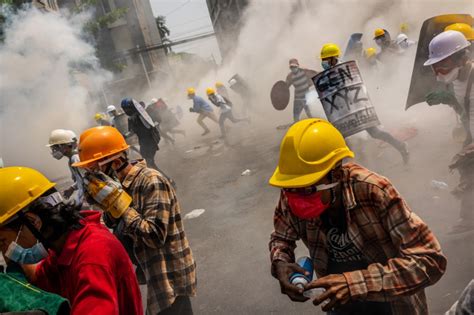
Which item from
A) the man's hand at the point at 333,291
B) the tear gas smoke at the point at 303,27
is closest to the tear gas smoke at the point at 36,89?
the tear gas smoke at the point at 303,27

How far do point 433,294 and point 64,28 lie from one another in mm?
24868

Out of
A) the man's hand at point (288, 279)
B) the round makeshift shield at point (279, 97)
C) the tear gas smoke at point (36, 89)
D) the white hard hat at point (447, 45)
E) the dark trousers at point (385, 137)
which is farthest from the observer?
the tear gas smoke at point (36, 89)

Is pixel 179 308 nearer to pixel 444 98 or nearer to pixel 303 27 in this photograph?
pixel 444 98

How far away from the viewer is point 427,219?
381cm

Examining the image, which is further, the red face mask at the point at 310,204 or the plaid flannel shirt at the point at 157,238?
the plaid flannel shirt at the point at 157,238

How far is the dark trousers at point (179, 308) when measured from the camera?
2412 mm

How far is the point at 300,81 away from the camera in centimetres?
820

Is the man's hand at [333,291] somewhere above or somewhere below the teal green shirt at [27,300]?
below

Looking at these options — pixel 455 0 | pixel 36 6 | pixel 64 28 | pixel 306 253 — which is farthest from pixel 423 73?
pixel 64 28

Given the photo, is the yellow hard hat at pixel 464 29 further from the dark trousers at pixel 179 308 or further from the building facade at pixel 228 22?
the building facade at pixel 228 22

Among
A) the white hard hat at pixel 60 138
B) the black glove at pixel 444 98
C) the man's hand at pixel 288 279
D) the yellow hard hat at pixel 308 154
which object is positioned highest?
the white hard hat at pixel 60 138

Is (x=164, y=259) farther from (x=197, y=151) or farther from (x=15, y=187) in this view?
(x=197, y=151)

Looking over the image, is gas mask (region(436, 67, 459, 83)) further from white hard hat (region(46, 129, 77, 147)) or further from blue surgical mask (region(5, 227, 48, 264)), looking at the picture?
white hard hat (region(46, 129, 77, 147))

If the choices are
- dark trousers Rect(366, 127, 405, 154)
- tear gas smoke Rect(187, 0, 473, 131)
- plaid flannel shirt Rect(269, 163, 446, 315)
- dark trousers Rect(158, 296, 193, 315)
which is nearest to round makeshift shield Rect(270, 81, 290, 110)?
dark trousers Rect(366, 127, 405, 154)
